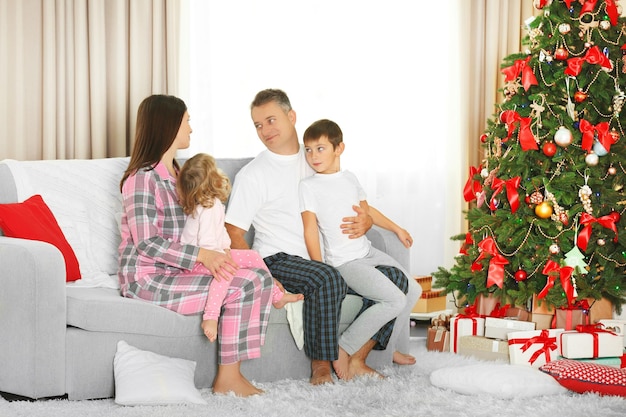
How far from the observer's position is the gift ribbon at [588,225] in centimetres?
368

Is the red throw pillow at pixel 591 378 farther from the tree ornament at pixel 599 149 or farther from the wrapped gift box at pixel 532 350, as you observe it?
the tree ornament at pixel 599 149

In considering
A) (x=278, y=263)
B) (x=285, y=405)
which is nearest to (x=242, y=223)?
(x=278, y=263)

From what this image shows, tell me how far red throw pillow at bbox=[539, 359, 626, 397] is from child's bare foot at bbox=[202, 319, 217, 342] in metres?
1.25

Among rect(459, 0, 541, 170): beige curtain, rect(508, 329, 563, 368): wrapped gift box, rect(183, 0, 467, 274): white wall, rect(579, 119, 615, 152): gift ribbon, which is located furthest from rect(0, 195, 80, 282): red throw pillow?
rect(459, 0, 541, 170): beige curtain

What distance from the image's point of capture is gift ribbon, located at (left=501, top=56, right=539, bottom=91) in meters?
3.79

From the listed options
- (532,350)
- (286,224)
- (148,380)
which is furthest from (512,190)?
(148,380)

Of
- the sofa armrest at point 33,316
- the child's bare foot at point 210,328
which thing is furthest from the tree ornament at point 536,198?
the sofa armrest at point 33,316

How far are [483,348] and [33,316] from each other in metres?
1.94

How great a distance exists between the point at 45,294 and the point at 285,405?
0.85 meters

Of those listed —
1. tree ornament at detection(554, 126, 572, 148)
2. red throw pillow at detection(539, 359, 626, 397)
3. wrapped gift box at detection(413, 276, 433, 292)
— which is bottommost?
red throw pillow at detection(539, 359, 626, 397)

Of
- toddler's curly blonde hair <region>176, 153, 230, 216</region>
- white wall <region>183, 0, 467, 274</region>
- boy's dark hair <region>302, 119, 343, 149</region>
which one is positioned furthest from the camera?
white wall <region>183, 0, 467, 274</region>

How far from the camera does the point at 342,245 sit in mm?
3395

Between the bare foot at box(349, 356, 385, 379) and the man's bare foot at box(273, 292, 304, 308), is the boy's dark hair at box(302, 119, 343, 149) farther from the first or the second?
the bare foot at box(349, 356, 385, 379)

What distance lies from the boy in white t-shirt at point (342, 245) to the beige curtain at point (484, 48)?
181 cm
